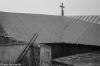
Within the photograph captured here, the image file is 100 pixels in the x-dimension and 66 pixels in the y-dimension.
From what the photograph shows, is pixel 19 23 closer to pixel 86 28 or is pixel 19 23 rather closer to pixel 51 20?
pixel 51 20

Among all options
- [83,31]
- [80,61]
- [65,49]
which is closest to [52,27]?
[65,49]

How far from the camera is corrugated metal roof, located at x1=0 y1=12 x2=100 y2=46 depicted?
19898 mm

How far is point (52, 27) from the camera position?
23.8 meters

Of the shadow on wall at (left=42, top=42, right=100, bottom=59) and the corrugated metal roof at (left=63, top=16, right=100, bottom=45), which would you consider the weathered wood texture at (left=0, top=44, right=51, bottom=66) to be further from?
the shadow on wall at (left=42, top=42, right=100, bottom=59)

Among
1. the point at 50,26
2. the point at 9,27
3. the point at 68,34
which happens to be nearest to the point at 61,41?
the point at 68,34

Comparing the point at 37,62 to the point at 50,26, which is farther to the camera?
the point at 50,26

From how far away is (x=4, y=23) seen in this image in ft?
67.7

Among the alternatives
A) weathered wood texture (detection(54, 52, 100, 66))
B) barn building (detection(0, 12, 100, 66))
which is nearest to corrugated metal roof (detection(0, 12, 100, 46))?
barn building (detection(0, 12, 100, 66))

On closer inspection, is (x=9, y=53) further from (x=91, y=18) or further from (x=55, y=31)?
(x=91, y=18)

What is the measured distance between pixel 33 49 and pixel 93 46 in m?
8.11

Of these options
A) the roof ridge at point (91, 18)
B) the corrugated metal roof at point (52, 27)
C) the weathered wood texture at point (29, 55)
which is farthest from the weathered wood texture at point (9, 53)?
the roof ridge at point (91, 18)

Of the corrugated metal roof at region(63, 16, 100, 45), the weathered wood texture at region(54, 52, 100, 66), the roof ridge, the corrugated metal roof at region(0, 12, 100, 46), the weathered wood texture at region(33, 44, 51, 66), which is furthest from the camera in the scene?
the roof ridge

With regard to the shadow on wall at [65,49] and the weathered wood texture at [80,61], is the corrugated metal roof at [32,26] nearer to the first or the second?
the shadow on wall at [65,49]

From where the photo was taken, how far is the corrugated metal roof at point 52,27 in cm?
1990
